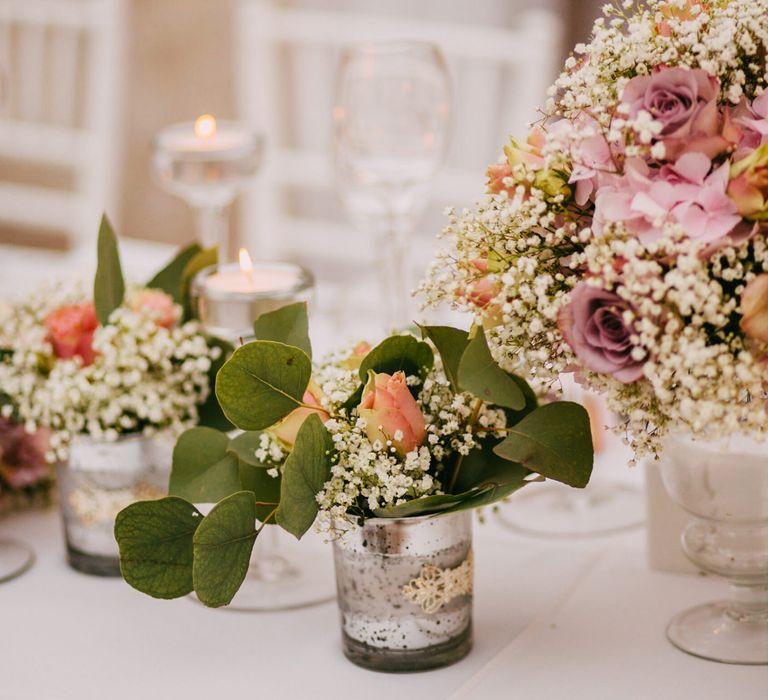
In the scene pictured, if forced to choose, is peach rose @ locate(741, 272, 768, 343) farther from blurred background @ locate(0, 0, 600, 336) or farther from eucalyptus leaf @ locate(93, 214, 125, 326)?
blurred background @ locate(0, 0, 600, 336)

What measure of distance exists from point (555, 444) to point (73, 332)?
1.48ft

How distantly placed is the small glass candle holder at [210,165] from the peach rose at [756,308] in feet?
2.56

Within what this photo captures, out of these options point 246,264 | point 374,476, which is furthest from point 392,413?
point 246,264

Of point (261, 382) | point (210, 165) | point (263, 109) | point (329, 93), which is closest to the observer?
point (261, 382)

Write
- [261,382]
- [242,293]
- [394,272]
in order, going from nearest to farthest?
[261,382] < [242,293] < [394,272]

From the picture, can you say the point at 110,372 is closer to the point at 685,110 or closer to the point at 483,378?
the point at 483,378

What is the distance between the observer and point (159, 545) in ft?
2.63

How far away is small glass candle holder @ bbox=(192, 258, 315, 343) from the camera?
0.97m

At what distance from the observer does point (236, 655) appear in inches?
34.8

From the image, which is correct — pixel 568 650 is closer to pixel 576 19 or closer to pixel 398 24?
pixel 398 24

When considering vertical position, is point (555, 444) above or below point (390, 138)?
below

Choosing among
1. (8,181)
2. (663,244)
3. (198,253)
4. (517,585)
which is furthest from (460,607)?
(8,181)

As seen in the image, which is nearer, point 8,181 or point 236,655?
point 236,655

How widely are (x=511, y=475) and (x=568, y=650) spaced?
0.49 ft
